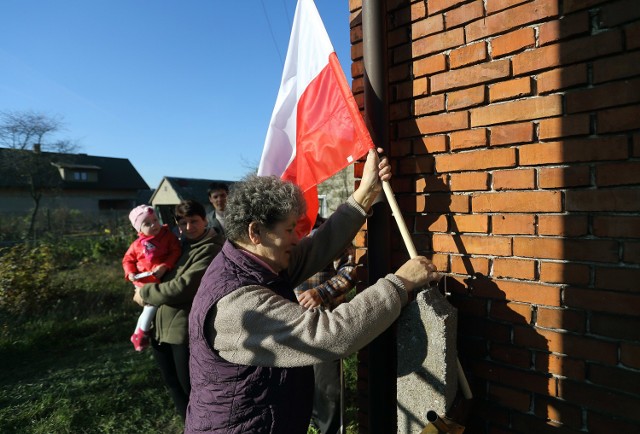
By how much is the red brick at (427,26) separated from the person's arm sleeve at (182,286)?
2194 mm

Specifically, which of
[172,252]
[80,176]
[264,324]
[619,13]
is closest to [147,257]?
[172,252]

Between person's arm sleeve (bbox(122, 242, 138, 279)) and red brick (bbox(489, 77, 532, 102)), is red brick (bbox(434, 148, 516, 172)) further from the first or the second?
person's arm sleeve (bbox(122, 242, 138, 279))

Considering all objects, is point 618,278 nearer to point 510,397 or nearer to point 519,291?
point 519,291

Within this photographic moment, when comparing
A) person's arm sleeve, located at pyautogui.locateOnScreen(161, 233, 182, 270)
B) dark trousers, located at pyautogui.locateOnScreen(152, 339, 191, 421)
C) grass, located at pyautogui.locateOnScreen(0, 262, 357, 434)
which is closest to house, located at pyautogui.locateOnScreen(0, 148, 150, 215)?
grass, located at pyautogui.locateOnScreen(0, 262, 357, 434)

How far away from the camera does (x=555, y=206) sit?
159 centimetres

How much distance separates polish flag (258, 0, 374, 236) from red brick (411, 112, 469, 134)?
0.95ft

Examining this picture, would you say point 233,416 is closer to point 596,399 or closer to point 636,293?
point 596,399

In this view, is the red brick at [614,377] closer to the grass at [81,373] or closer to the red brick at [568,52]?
the red brick at [568,52]

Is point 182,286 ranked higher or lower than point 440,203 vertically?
lower

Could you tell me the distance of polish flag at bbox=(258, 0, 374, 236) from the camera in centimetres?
204

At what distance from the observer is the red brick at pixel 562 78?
4.96 ft

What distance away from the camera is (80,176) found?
36.3 meters

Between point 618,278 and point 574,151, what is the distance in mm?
482

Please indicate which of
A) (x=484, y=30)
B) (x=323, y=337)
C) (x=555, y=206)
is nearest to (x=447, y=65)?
(x=484, y=30)
